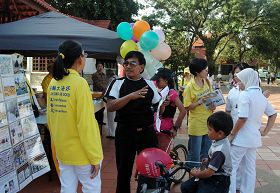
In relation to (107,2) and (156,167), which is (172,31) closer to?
(107,2)

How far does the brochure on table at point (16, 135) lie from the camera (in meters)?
3.46

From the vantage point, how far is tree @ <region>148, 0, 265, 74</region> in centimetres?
2748

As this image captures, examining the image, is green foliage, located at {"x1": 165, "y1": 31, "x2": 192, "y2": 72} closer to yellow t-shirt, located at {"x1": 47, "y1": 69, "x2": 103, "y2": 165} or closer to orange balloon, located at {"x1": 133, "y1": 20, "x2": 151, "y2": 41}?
orange balloon, located at {"x1": 133, "y1": 20, "x2": 151, "y2": 41}

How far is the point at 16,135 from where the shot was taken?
3660mm

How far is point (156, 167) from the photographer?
300 cm

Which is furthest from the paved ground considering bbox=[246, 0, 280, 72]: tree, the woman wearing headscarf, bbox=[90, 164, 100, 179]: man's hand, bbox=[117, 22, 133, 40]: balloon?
bbox=[246, 0, 280, 72]: tree

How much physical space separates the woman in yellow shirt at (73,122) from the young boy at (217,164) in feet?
2.74

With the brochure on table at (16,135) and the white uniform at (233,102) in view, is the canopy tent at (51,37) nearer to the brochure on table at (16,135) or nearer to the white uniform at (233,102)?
the brochure on table at (16,135)

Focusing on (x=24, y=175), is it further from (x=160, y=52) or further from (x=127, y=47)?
(x=160, y=52)

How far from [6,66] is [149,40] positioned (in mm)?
2176

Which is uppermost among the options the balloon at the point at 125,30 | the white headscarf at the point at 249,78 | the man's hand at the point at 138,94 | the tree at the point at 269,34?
the tree at the point at 269,34

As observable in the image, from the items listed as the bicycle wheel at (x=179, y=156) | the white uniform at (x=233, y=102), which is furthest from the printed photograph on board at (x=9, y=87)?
the white uniform at (x=233, y=102)

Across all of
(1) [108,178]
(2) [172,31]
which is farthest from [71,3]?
(1) [108,178]

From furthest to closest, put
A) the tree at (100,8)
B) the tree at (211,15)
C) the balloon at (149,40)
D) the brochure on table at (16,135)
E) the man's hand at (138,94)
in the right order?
the tree at (211,15)
the tree at (100,8)
the balloon at (149,40)
the brochure on table at (16,135)
the man's hand at (138,94)
